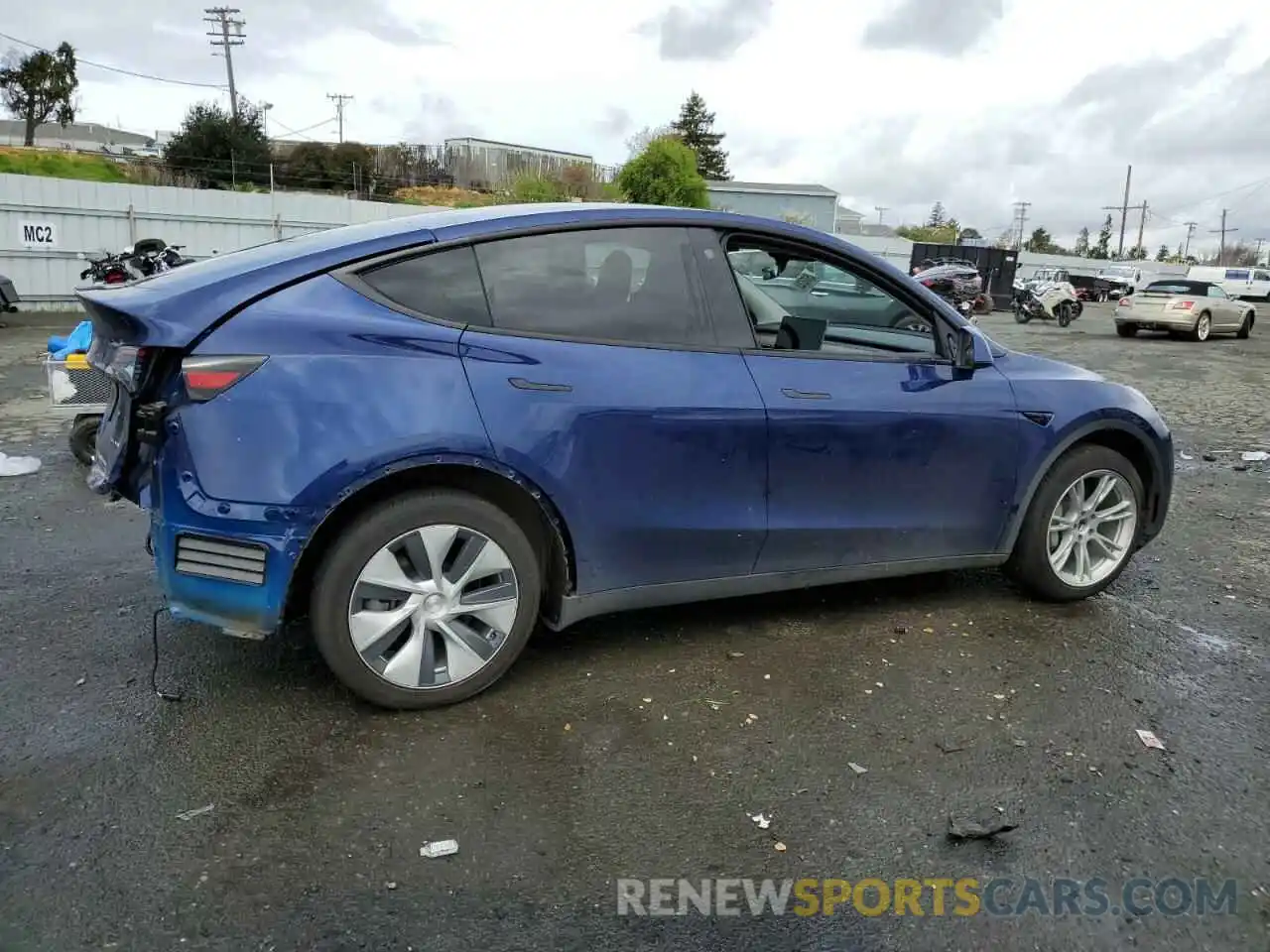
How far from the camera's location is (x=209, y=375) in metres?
2.94

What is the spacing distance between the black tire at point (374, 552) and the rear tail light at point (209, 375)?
1.91 ft

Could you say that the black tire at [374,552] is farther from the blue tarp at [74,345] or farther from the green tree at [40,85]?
the green tree at [40,85]

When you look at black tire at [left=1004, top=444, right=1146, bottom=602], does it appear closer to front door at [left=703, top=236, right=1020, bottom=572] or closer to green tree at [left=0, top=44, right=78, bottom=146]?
front door at [left=703, top=236, right=1020, bottom=572]

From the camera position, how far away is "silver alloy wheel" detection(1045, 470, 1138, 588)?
4.40 metres

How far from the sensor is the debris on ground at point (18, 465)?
655 centimetres

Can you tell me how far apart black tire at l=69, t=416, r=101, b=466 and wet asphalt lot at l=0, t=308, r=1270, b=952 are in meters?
2.30

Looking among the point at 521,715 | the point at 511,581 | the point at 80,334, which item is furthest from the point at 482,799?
the point at 80,334

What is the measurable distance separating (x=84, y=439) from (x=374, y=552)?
15.4 feet

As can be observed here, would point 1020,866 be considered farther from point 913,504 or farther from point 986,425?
point 986,425

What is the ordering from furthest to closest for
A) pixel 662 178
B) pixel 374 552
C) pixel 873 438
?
1. pixel 662 178
2. pixel 873 438
3. pixel 374 552

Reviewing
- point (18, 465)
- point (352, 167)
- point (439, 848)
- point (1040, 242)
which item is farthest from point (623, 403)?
point (1040, 242)

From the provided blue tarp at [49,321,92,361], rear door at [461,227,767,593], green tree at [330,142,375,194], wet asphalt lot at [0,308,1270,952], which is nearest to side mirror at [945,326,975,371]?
rear door at [461,227,767,593]

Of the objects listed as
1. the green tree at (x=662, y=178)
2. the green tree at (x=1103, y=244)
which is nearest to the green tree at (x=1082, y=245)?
the green tree at (x=1103, y=244)

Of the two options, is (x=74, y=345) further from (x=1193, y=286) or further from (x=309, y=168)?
(x=309, y=168)
